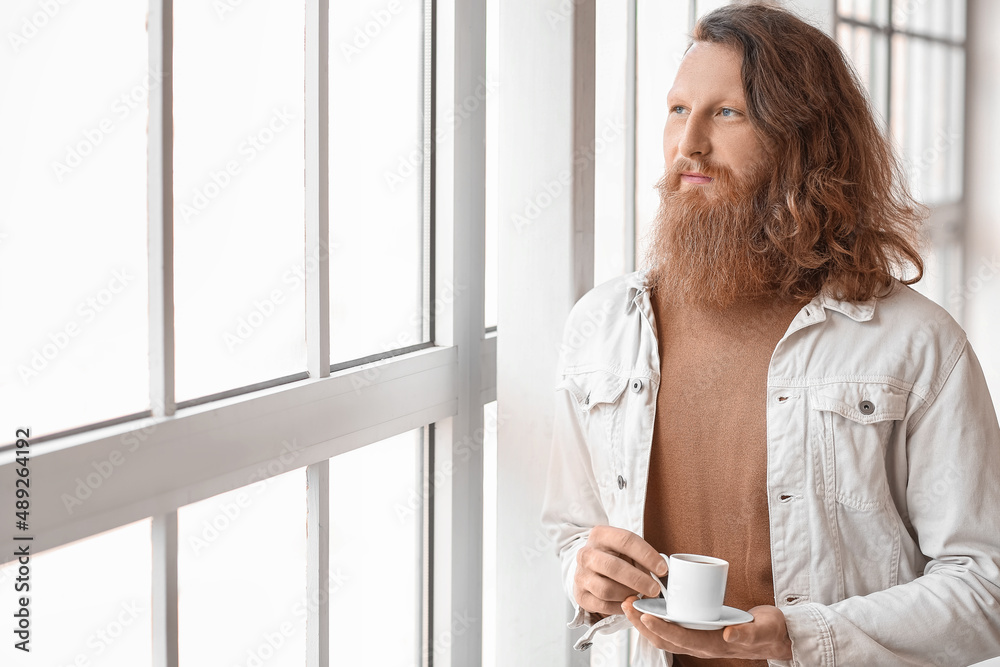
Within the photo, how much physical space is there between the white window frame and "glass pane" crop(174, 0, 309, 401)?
27 mm

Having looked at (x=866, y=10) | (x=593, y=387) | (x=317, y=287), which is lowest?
(x=593, y=387)

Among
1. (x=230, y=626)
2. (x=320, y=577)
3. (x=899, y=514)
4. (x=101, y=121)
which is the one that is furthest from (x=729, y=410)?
(x=101, y=121)

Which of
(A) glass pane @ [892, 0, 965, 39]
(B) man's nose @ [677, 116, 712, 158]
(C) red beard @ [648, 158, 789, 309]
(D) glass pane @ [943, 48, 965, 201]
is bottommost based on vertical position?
(C) red beard @ [648, 158, 789, 309]

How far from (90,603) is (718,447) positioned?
874 millimetres

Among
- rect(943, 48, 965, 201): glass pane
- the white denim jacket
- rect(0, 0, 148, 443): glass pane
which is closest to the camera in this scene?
rect(0, 0, 148, 443): glass pane

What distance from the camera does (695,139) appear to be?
130cm

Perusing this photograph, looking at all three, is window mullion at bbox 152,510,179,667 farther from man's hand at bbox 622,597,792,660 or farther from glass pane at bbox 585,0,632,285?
glass pane at bbox 585,0,632,285

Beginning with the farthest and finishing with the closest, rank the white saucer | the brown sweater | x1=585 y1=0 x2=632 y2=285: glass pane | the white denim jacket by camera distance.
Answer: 1. x1=585 y1=0 x2=632 y2=285: glass pane
2. the brown sweater
3. the white denim jacket
4. the white saucer

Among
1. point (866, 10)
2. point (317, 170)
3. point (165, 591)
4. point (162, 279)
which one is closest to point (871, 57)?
point (866, 10)

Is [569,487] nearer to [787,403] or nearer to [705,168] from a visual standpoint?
[787,403]

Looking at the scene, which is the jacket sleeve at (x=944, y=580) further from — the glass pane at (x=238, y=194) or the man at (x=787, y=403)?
the glass pane at (x=238, y=194)

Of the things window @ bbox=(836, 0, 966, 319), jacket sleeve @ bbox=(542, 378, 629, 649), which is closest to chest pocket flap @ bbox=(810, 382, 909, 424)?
jacket sleeve @ bbox=(542, 378, 629, 649)

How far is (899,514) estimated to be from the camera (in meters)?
1.27

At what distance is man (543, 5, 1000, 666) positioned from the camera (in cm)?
118
